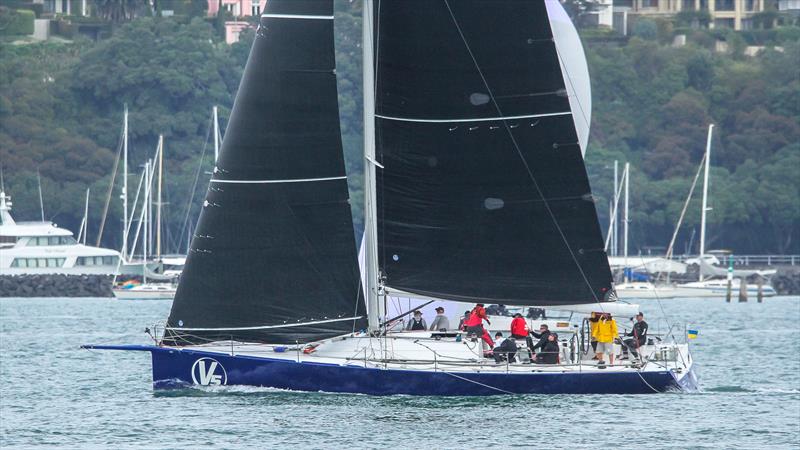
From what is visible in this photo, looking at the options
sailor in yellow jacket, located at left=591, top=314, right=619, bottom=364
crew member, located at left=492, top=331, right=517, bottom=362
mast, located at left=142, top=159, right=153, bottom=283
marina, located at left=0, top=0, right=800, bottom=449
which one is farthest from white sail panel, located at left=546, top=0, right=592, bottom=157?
mast, located at left=142, top=159, right=153, bottom=283

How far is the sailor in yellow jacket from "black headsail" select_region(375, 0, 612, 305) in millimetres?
391

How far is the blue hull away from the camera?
99.3 feet

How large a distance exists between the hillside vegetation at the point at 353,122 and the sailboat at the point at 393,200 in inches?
3015

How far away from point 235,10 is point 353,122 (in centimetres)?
4208

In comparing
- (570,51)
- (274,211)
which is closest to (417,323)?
(274,211)

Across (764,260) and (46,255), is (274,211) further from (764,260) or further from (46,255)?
(764,260)

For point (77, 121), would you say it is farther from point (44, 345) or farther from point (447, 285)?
point (447, 285)

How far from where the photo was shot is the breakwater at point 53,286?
93.6m

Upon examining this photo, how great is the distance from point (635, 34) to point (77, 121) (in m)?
48.8

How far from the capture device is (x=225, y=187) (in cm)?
3122

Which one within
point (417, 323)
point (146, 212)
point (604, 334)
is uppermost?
point (146, 212)

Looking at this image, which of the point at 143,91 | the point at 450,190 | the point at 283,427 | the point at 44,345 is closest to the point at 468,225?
the point at 450,190

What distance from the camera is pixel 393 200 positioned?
31.1 meters

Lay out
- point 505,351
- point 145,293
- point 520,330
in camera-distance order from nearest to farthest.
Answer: point 505,351
point 520,330
point 145,293
